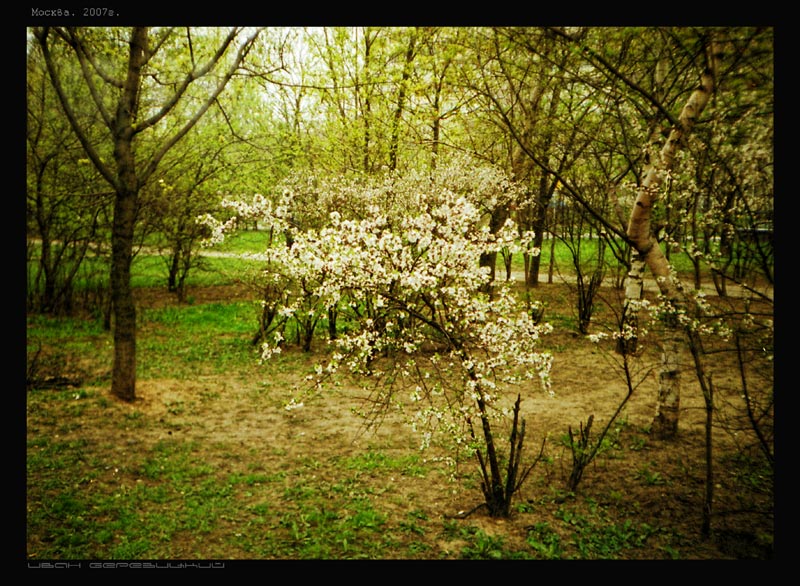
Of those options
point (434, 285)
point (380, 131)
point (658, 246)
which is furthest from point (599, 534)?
point (380, 131)

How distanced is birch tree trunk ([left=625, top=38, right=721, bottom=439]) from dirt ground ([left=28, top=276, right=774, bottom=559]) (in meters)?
0.22

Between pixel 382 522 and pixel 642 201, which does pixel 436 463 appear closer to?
pixel 382 522

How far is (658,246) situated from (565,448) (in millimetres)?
2575

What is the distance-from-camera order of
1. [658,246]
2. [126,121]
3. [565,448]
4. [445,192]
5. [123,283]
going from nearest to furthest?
[658,246], [565,448], [126,121], [123,283], [445,192]

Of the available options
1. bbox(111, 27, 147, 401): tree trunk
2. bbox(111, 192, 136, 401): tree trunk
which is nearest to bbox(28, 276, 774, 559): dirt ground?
bbox(111, 27, 147, 401): tree trunk

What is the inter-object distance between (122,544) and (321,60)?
11173mm

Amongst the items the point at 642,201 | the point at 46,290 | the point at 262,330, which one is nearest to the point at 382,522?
the point at 642,201

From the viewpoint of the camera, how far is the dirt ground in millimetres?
4094

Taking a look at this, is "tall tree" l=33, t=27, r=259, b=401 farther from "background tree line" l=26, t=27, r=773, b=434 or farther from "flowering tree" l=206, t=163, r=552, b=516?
"flowering tree" l=206, t=163, r=552, b=516

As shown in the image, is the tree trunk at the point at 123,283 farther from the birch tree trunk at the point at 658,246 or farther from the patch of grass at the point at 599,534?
the birch tree trunk at the point at 658,246

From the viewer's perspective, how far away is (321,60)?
38.3 feet

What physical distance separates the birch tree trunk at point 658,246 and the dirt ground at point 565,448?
0.71ft

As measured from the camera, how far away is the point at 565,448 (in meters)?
5.61

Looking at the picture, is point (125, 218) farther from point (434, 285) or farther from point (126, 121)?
point (434, 285)
